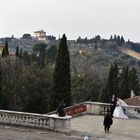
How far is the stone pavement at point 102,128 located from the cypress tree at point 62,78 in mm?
13609

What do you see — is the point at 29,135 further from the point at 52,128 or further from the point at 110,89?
the point at 110,89

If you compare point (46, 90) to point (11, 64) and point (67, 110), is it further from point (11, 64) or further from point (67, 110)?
point (67, 110)

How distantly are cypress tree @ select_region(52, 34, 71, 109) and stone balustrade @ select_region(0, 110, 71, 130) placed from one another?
59.7 ft

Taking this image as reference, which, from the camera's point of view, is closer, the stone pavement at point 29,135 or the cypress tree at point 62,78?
the stone pavement at point 29,135

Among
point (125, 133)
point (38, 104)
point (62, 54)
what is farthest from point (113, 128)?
point (38, 104)

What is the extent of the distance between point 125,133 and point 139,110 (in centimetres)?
624

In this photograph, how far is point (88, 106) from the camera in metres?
29.4

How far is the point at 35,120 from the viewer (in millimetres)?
22453

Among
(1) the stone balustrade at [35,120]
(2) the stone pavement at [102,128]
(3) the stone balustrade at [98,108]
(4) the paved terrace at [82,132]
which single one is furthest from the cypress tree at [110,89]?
(1) the stone balustrade at [35,120]

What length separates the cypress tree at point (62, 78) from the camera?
4209cm

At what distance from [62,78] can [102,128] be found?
20010mm

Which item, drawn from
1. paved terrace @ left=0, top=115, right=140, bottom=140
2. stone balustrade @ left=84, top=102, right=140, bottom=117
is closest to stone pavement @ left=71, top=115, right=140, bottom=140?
paved terrace @ left=0, top=115, right=140, bottom=140

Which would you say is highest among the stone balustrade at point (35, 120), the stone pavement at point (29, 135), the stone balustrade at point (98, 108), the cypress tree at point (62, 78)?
the cypress tree at point (62, 78)

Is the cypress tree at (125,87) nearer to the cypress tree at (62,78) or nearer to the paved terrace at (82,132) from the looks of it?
the cypress tree at (62,78)
